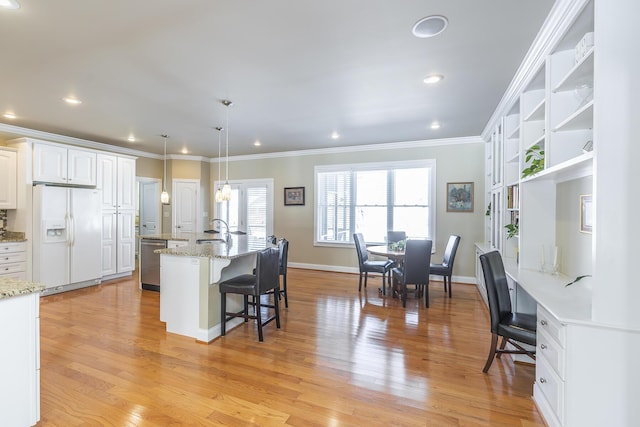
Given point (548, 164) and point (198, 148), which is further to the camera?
point (198, 148)

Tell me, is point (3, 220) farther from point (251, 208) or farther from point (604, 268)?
point (604, 268)

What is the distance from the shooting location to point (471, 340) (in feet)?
10.3

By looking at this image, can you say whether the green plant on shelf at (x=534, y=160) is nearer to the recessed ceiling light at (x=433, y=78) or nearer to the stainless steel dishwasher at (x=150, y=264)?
the recessed ceiling light at (x=433, y=78)

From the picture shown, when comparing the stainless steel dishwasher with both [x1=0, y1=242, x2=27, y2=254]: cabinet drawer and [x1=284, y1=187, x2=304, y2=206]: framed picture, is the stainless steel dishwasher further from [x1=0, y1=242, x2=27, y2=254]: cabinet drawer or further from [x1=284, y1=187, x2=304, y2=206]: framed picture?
[x1=284, y1=187, x2=304, y2=206]: framed picture

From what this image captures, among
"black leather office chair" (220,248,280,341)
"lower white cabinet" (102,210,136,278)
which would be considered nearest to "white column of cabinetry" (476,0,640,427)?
"black leather office chair" (220,248,280,341)

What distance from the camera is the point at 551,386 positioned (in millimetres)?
1874

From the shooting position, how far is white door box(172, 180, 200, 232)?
7.14 metres

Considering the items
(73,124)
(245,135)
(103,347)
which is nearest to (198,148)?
(245,135)

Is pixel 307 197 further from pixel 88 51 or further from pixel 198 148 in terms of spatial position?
pixel 88 51

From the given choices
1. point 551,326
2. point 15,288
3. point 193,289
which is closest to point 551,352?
point 551,326

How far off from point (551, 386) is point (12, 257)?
6.57 m

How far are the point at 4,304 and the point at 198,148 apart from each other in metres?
5.28

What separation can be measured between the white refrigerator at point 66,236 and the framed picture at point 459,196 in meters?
6.33

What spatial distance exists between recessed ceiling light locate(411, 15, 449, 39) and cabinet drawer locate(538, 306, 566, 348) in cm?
207
